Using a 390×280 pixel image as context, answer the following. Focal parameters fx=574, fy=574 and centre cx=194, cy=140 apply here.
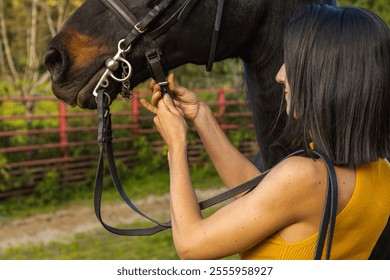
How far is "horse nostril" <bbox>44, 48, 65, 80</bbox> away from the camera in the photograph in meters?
2.02

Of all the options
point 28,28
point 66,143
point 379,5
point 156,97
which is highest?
point 28,28

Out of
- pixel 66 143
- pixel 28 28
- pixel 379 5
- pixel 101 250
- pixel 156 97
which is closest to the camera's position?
pixel 156 97

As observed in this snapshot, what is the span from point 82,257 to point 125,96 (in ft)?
13.4

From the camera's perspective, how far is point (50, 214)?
760cm

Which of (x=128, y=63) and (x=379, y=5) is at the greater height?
(x=128, y=63)

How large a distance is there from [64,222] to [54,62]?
18.2 feet

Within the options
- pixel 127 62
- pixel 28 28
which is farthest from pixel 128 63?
pixel 28 28

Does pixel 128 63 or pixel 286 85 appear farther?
pixel 128 63

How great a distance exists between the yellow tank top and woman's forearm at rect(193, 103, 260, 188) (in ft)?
1.63

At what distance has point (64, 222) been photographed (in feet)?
24.0

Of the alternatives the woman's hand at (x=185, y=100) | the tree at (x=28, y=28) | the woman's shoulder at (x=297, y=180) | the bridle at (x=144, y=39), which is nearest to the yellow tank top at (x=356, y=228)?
the woman's shoulder at (x=297, y=180)

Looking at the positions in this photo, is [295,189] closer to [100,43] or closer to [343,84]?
[343,84]

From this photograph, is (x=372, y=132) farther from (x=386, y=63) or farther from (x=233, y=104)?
(x=233, y=104)

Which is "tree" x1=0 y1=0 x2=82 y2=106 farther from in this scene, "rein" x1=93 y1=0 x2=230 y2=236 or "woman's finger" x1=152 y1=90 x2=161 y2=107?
"woman's finger" x1=152 y1=90 x2=161 y2=107
